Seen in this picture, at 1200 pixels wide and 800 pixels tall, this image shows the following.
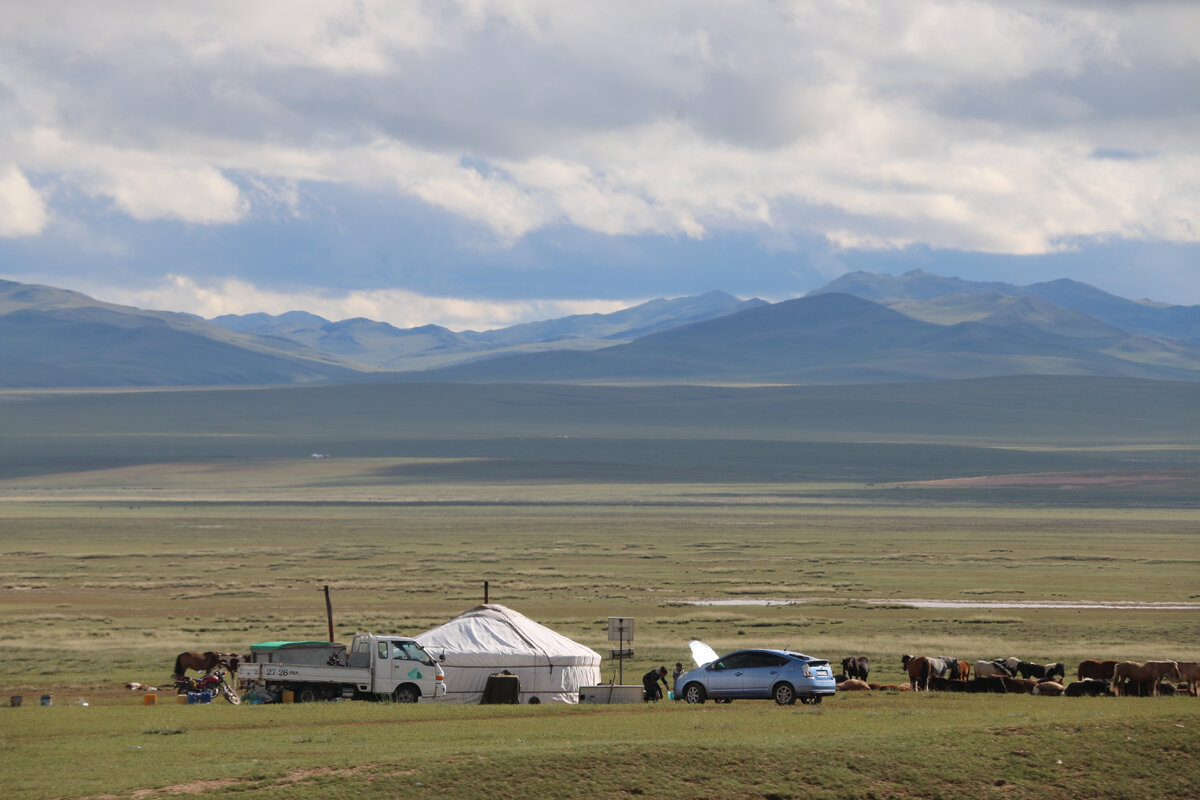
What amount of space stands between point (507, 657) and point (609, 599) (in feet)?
81.7

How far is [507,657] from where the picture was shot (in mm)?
29734

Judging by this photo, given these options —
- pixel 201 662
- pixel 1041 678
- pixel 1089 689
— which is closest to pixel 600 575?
pixel 201 662

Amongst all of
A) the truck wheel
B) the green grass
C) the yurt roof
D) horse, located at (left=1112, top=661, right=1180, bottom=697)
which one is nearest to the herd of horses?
horse, located at (left=1112, top=661, right=1180, bottom=697)

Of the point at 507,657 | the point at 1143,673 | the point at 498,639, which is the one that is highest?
the point at 1143,673

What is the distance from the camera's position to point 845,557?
7481cm

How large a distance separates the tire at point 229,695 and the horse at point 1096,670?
692 inches

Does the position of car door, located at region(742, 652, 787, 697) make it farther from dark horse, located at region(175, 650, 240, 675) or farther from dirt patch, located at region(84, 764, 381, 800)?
dark horse, located at region(175, 650, 240, 675)

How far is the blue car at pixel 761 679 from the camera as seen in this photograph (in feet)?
83.8

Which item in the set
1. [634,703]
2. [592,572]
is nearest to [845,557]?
[592,572]

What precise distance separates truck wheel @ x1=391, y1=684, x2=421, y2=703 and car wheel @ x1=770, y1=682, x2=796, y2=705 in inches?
296

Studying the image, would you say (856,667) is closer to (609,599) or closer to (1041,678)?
(1041,678)

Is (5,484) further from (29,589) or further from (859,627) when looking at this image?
(859,627)

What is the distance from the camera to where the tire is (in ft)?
91.9

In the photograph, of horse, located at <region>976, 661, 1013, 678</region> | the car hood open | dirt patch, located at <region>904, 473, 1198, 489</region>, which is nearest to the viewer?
horse, located at <region>976, 661, 1013, 678</region>
